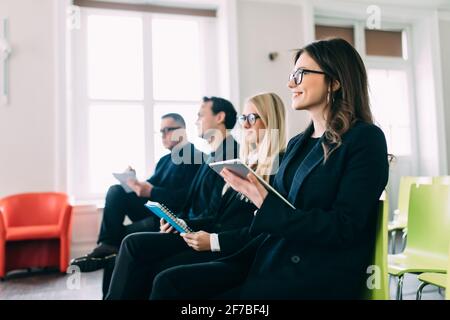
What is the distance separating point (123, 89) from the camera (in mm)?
3998

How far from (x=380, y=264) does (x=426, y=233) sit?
99 cm

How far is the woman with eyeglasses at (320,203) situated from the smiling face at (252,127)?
45cm

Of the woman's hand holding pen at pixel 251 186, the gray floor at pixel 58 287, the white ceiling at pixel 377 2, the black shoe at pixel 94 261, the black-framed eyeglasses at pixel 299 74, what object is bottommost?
the gray floor at pixel 58 287

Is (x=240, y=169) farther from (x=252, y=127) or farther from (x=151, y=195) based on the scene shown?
(x=151, y=195)

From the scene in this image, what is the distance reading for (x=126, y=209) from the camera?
8.54 feet

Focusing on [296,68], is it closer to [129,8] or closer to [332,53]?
[332,53]

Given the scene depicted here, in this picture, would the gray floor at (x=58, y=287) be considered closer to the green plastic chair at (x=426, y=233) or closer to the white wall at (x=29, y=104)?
the green plastic chair at (x=426, y=233)

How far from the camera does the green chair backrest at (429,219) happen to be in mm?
1738

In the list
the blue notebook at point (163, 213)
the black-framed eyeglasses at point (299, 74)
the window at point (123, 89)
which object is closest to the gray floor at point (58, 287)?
the window at point (123, 89)

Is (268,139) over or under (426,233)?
over

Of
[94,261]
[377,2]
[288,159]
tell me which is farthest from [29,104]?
[377,2]

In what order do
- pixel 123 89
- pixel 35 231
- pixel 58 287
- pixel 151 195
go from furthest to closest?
pixel 123 89 < pixel 35 231 < pixel 58 287 < pixel 151 195

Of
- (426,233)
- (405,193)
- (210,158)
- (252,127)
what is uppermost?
A: (252,127)

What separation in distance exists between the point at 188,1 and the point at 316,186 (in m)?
3.57
